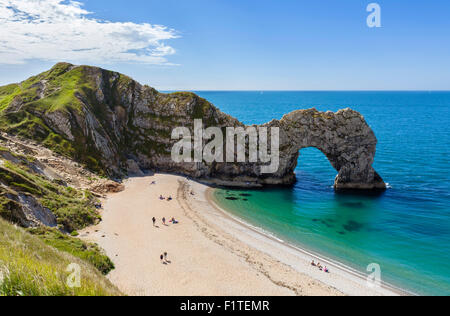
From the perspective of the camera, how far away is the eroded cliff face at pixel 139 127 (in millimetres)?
53750

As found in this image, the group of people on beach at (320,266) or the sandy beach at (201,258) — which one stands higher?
the sandy beach at (201,258)

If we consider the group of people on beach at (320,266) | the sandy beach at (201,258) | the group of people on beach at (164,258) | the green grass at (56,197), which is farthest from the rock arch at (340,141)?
the green grass at (56,197)

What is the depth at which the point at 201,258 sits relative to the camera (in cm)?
2941

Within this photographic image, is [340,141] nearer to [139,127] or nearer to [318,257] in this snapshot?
[318,257]

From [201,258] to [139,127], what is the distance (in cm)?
4625

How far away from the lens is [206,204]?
48469 millimetres

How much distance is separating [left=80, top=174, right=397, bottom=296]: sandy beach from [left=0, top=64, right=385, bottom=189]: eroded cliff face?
58.3 feet

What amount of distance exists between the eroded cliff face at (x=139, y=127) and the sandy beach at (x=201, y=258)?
1778 centimetres

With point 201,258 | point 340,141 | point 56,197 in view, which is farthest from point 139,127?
point 340,141

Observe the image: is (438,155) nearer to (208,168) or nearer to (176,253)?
(208,168)

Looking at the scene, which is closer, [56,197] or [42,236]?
[42,236]

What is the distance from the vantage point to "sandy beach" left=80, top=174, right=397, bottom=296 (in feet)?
80.7

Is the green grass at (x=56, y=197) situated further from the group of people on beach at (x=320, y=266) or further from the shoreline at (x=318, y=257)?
the group of people on beach at (x=320, y=266)

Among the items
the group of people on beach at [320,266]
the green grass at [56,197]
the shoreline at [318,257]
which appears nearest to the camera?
the shoreline at [318,257]
